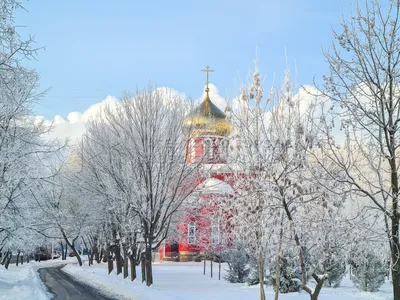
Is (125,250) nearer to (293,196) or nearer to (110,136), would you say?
(110,136)

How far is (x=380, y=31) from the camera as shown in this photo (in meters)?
8.57

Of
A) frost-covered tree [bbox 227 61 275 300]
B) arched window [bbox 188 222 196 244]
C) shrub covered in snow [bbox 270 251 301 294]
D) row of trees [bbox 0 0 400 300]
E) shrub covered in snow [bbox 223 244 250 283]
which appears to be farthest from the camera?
arched window [bbox 188 222 196 244]

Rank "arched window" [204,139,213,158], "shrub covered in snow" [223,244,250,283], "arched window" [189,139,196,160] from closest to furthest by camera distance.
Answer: "arched window" [204,139,213,158] < "arched window" [189,139,196,160] < "shrub covered in snow" [223,244,250,283]

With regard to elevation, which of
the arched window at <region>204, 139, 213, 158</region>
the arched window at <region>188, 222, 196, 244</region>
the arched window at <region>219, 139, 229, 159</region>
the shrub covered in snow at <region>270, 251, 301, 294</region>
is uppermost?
the arched window at <region>204, 139, 213, 158</region>

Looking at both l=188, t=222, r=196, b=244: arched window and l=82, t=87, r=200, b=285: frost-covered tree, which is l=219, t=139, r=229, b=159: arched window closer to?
l=82, t=87, r=200, b=285: frost-covered tree

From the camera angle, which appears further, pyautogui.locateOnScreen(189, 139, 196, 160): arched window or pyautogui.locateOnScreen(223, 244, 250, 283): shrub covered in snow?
pyautogui.locateOnScreen(223, 244, 250, 283): shrub covered in snow

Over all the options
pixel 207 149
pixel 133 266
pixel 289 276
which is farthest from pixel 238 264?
pixel 207 149

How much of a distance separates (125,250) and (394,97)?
2227cm

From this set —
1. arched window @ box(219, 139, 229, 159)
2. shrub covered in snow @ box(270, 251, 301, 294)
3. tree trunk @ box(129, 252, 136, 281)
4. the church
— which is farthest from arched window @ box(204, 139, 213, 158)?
tree trunk @ box(129, 252, 136, 281)

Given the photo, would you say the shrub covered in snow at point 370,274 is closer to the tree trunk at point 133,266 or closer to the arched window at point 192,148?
the arched window at point 192,148

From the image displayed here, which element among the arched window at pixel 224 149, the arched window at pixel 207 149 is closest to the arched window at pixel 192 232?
the arched window at pixel 207 149

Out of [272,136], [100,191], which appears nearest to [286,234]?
[272,136]

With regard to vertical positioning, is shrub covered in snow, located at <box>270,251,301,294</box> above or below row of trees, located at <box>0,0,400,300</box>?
below

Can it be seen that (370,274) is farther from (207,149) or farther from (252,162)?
(252,162)
